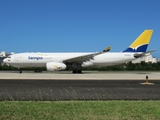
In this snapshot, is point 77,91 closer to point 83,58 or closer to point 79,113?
point 79,113

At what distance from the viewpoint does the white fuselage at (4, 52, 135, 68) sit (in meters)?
37.6

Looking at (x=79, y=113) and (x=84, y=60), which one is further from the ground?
(x=84, y=60)

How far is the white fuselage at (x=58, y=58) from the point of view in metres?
37.6

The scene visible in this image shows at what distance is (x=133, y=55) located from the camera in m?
37.4

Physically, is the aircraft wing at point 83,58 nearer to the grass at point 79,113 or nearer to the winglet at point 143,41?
the winglet at point 143,41

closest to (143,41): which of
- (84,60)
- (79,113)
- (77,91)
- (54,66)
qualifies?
(84,60)

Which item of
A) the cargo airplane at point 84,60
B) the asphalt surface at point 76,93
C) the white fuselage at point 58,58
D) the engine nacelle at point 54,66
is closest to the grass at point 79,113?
the asphalt surface at point 76,93

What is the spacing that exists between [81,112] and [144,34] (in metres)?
33.1

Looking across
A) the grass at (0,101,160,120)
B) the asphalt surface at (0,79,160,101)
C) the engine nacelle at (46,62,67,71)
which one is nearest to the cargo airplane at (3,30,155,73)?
the engine nacelle at (46,62,67,71)

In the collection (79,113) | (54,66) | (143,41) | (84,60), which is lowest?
(79,113)

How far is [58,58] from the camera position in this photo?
3775cm

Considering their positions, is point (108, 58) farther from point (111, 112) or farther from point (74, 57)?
point (111, 112)

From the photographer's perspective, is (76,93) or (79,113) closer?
(79,113)

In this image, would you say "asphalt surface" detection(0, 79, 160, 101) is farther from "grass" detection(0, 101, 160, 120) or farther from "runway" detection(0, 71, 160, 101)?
"grass" detection(0, 101, 160, 120)
